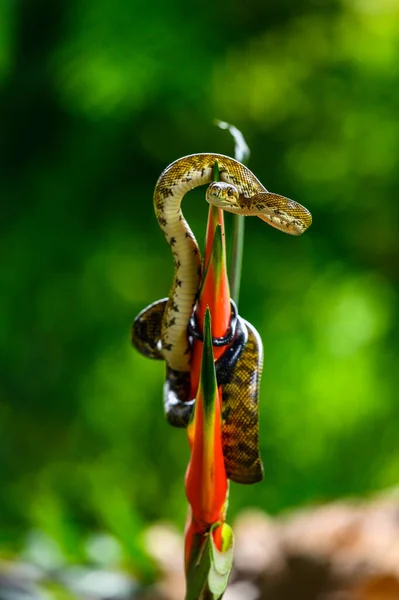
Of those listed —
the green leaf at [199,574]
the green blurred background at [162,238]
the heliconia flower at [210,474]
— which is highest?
the green blurred background at [162,238]

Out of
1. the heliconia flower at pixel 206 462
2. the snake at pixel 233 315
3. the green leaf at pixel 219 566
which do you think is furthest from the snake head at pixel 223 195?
the green leaf at pixel 219 566

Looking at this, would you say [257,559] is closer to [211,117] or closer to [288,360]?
[288,360]

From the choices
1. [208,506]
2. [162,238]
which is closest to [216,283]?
[208,506]

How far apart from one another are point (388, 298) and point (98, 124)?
107 cm

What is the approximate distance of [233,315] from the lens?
1.68 feet

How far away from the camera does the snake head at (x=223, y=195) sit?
1.55 ft

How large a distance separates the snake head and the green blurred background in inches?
69.7

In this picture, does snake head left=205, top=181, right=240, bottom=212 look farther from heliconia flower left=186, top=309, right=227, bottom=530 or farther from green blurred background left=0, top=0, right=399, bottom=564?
green blurred background left=0, top=0, right=399, bottom=564

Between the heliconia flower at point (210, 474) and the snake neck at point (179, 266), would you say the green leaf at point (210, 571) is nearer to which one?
the heliconia flower at point (210, 474)

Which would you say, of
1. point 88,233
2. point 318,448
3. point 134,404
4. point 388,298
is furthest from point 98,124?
point 318,448

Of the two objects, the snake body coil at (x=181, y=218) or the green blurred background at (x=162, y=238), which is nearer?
the snake body coil at (x=181, y=218)

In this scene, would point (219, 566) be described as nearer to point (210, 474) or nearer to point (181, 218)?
point (210, 474)

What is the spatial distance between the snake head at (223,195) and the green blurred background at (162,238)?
1.77 metres

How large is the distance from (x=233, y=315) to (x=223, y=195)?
85 mm
